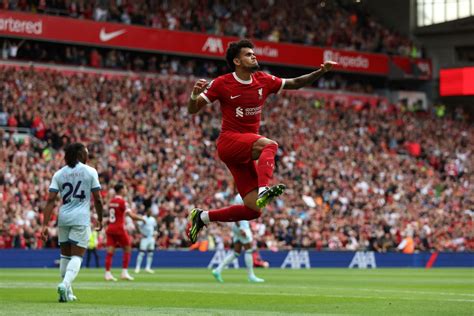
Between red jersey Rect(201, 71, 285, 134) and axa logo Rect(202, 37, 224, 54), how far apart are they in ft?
131

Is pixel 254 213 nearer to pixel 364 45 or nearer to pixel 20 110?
pixel 20 110

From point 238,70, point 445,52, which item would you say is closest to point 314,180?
point 445,52

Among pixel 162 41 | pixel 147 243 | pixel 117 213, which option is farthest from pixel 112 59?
pixel 117 213

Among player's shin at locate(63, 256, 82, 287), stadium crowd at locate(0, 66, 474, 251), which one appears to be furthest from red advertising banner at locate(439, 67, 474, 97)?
player's shin at locate(63, 256, 82, 287)

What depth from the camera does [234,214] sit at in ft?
47.1

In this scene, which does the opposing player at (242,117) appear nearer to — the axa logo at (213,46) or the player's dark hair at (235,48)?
the player's dark hair at (235,48)

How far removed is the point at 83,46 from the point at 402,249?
18254 mm

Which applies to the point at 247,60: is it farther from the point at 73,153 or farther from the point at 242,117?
the point at 73,153

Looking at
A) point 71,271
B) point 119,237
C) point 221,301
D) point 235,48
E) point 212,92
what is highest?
point 235,48

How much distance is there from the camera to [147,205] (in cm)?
3984

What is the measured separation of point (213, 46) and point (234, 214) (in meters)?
40.5

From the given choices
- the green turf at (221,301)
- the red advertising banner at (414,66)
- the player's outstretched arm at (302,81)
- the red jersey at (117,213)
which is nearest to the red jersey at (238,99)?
the player's outstretched arm at (302,81)

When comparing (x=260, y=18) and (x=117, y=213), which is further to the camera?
(x=260, y=18)

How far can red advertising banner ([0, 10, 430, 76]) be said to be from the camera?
47.1 m
